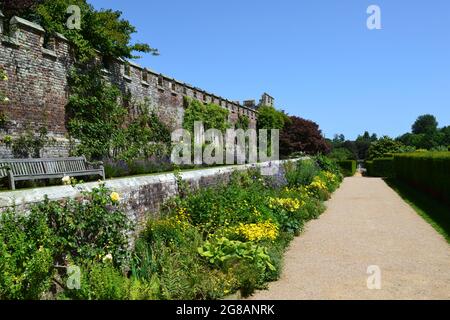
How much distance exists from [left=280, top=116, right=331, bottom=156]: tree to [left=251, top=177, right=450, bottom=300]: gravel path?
87.2ft

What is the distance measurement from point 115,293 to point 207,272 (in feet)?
4.94

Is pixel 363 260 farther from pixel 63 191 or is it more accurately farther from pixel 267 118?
pixel 267 118

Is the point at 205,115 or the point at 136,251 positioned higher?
the point at 205,115

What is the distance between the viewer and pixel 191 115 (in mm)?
19641

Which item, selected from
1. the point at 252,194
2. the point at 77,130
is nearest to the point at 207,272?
the point at 252,194

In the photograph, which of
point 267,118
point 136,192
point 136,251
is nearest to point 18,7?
point 136,192

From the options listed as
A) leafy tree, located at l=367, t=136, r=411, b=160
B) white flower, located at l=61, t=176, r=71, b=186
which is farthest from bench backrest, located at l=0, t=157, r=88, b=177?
leafy tree, located at l=367, t=136, r=411, b=160

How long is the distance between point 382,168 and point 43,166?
29926 millimetres

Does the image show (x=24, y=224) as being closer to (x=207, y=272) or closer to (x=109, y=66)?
(x=207, y=272)

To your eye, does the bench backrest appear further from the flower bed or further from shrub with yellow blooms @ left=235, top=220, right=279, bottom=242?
shrub with yellow blooms @ left=235, top=220, right=279, bottom=242

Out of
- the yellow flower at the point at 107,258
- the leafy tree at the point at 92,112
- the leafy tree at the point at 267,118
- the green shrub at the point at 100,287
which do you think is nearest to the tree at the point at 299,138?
the leafy tree at the point at 267,118

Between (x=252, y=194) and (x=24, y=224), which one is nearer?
(x=24, y=224)

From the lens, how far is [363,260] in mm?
7102
